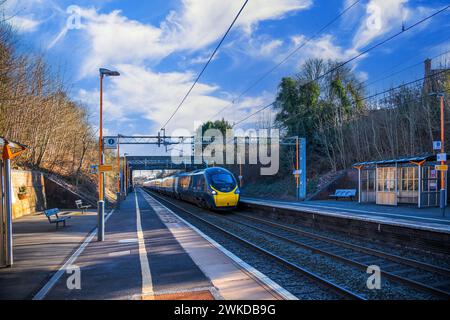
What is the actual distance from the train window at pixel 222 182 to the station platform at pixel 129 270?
8.85 meters

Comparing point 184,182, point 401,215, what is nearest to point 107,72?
point 401,215

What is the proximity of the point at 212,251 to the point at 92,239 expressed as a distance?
442cm

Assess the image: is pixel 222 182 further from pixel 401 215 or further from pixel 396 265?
pixel 396 265

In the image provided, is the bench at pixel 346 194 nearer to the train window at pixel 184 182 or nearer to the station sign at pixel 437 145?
the station sign at pixel 437 145

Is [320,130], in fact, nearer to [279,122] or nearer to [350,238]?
[279,122]

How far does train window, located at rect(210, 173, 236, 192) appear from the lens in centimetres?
2094

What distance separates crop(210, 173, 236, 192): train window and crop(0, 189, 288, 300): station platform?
29.1 ft

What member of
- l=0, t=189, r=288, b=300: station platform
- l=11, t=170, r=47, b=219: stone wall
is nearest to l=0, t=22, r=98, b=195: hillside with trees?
l=11, t=170, r=47, b=219: stone wall

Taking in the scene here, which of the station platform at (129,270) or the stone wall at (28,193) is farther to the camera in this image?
the stone wall at (28,193)

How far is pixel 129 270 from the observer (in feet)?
24.4

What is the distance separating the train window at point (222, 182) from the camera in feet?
68.7

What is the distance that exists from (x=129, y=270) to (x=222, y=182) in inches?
545

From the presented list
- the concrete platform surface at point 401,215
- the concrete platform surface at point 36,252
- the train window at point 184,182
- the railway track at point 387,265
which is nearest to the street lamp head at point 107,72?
the concrete platform surface at point 36,252
